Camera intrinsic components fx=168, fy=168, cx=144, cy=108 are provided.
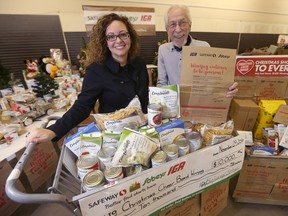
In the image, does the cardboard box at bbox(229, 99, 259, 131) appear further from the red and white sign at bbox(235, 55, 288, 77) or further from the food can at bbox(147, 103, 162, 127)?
the food can at bbox(147, 103, 162, 127)

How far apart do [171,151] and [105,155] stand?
28 centimetres

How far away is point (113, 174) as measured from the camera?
62cm

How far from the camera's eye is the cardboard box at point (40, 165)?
1556 millimetres

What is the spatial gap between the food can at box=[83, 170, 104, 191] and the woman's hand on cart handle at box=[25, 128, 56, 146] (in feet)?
1.10

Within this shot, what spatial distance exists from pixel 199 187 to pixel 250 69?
1262 mm

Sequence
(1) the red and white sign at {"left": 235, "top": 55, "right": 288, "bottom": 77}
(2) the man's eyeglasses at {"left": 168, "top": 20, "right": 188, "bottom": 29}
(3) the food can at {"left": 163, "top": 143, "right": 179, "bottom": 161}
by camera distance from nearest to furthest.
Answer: (3) the food can at {"left": 163, "top": 143, "right": 179, "bottom": 161}
(2) the man's eyeglasses at {"left": 168, "top": 20, "right": 188, "bottom": 29}
(1) the red and white sign at {"left": 235, "top": 55, "right": 288, "bottom": 77}

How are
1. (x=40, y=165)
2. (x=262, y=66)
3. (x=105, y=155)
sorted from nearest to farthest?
→ (x=105, y=155)
(x=262, y=66)
(x=40, y=165)

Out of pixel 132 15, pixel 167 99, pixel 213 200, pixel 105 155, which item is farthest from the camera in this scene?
pixel 132 15

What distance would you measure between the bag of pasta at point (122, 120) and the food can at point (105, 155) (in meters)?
0.09

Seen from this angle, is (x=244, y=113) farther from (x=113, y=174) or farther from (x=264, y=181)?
(x=113, y=174)

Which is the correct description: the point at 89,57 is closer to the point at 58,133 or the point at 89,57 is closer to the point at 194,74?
the point at 58,133

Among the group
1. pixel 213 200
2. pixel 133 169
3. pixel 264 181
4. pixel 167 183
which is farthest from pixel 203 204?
pixel 264 181

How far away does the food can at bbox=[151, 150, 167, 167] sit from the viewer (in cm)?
66

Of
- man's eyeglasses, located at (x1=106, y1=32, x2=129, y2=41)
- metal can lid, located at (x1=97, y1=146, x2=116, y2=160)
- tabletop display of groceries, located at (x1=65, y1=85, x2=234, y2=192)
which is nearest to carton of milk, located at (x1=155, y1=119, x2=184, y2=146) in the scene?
tabletop display of groceries, located at (x1=65, y1=85, x2=234, y2=192)
